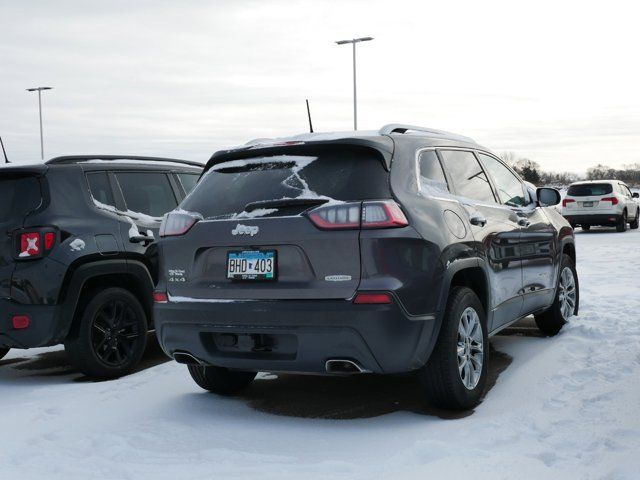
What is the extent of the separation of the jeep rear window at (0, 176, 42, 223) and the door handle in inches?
127

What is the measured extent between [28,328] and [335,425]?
8.40 ft

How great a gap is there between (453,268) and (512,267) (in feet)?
4.17

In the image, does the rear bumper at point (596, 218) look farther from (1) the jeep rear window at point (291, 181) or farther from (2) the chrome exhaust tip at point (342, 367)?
(2) the chrome exhaust tip at point (342, 367)

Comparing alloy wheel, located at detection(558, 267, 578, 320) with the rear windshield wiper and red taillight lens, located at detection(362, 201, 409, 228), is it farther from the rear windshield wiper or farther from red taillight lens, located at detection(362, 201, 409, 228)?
the rear windshield wiper

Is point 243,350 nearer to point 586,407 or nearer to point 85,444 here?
point 85,444

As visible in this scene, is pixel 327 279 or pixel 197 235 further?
pixel 197 235

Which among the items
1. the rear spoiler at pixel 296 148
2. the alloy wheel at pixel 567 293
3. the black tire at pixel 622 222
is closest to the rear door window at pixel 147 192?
the rear spoiler at pixel 296 148

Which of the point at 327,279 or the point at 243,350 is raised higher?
the point at 327,279

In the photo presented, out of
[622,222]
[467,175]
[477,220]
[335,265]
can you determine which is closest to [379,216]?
[335,265]

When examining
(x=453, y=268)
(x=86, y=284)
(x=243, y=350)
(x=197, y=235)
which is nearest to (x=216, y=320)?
(x=243, y=350)

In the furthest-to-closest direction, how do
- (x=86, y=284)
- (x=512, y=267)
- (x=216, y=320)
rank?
1. (x=86, y=284)
2. (x=512, y=267)
3. (x=216, y=320)

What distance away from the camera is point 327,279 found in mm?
4273

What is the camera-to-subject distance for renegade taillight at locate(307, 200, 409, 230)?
425 centimetres

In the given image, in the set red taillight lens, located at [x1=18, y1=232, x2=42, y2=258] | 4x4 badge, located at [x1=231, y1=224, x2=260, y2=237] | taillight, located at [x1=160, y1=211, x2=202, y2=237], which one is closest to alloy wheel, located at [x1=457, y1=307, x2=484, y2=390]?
4x4 badge, located at [x1=231, y1=224, x2=260, y2=237]
